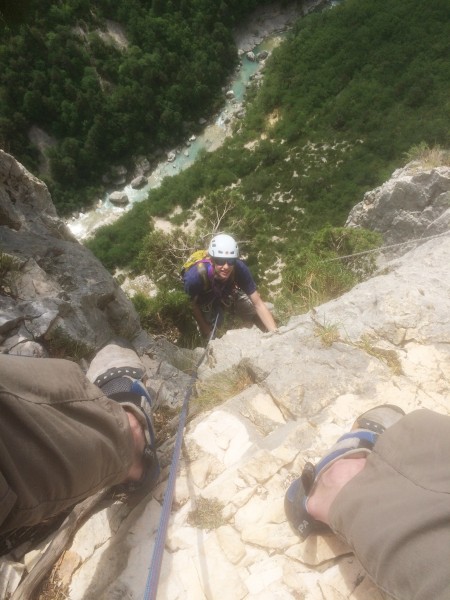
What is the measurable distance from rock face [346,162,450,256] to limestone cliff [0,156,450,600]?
4870 millimetres

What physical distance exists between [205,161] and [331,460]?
28250 millimetres

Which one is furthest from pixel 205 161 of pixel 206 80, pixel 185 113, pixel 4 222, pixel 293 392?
pixel 293 392

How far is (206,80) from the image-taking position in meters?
32.6

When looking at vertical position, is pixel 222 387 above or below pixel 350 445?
below

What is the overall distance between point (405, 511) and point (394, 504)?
59 mm

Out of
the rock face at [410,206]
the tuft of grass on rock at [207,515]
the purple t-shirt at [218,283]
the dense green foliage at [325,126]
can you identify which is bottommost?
the dense green foliage at [325,126]

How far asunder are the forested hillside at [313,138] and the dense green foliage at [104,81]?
6.32 m

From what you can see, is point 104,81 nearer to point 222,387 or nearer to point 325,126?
point 325,126

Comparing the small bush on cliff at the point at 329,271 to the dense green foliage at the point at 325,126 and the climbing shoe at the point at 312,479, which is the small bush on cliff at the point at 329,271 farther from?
the dense green foliage at the point at 325,126

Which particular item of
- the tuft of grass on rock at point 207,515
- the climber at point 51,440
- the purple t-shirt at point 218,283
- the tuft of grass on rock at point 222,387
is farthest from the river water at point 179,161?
the climber at point 51,440

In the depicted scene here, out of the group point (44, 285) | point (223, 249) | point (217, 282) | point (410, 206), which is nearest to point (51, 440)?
point (217, 282)

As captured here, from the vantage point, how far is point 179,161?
30.6 meters

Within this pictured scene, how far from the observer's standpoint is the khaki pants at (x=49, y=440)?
139cm

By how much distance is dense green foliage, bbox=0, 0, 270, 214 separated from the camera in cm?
3120
